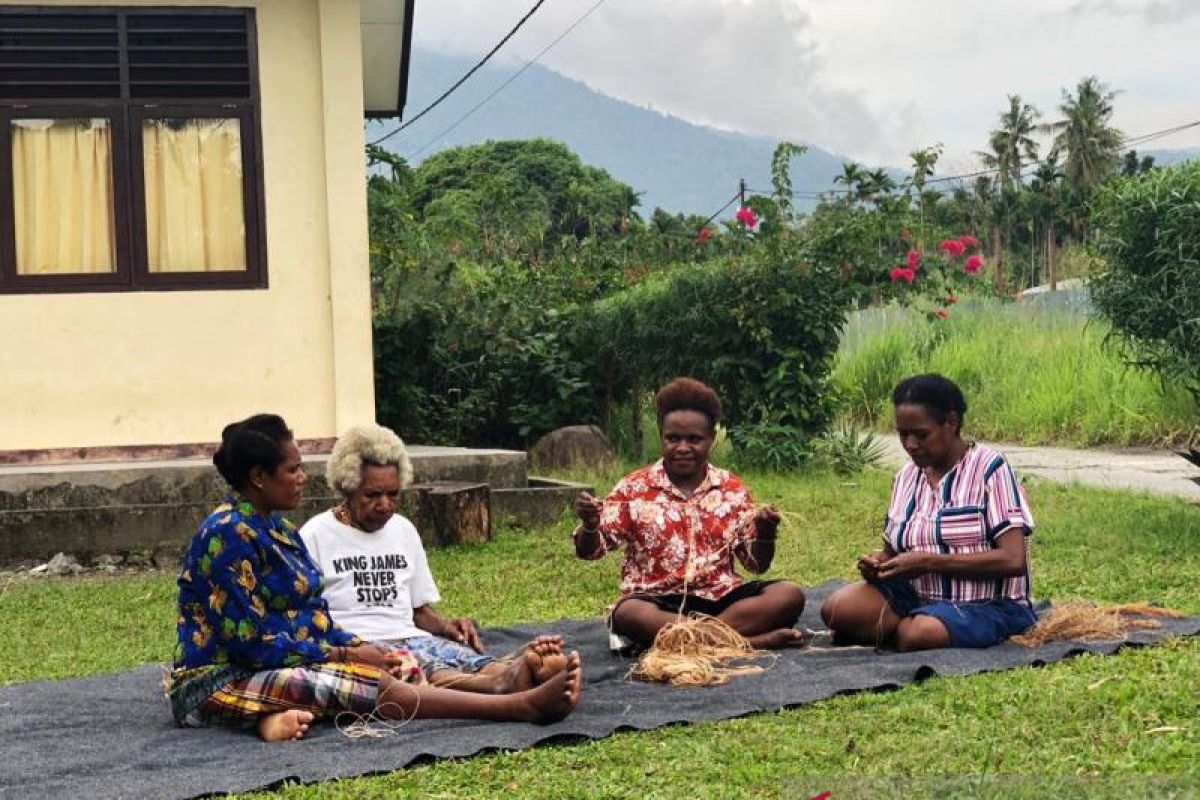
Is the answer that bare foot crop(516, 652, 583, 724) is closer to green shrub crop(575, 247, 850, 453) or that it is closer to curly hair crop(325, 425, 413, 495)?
curly hair crop(325, 425, 413, 495)

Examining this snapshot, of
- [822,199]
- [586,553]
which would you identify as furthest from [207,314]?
[822,199]

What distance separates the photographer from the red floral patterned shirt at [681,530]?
680 centimetres

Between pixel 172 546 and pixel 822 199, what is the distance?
346 inches

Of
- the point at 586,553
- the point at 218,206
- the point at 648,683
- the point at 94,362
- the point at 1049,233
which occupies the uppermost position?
the point at 1049,233

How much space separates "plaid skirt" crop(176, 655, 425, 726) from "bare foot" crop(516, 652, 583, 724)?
0.57 metres

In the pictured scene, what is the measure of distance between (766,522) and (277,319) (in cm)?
558

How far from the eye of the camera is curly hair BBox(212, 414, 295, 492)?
218 inches

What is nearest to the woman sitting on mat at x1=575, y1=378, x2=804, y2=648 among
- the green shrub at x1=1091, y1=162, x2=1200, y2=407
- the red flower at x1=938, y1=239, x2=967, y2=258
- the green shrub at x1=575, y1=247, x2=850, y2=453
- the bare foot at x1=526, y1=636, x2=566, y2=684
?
the bare foot at x1=526, y1=636, x2=566, y2=684

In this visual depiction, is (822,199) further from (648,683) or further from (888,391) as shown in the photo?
(648,683)

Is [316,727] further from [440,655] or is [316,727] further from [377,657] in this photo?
[440,655]

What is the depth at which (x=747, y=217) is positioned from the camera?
15.2m

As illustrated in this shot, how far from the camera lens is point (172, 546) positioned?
1054cm

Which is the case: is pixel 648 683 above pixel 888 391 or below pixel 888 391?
below

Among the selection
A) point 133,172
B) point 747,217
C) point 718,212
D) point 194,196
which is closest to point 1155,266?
point 747,217
